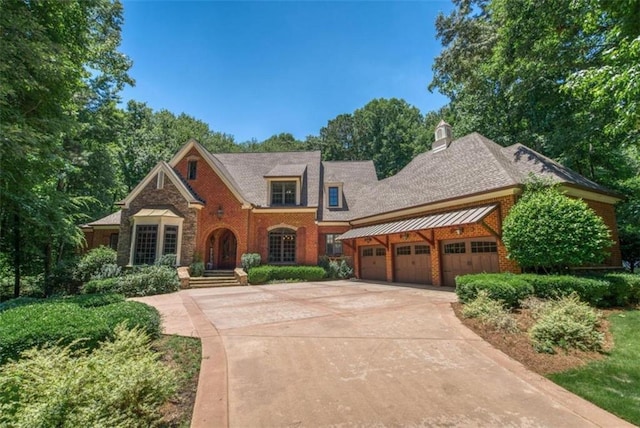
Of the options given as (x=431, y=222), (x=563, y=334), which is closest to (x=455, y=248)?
(x=431, y=222)

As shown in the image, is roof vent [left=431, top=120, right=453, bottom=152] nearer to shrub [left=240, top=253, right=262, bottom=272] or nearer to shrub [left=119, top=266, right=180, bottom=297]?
shrub [left=240, top=253, right=262, bottom=272]

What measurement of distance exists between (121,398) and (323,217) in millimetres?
17901

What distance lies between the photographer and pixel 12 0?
792cm

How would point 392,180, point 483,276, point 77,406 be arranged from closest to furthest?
point 77,406 < point 483,276 < point 392,180

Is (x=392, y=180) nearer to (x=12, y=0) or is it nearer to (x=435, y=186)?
(x=435, y=186)

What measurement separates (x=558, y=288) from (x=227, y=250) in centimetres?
1836

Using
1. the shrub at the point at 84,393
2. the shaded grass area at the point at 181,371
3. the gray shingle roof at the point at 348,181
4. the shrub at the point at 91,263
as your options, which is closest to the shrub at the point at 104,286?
the shrub at the point at 91,263

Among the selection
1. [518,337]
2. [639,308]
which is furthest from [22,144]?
[639,308]

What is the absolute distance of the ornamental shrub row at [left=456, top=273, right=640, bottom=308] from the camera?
25.6ft

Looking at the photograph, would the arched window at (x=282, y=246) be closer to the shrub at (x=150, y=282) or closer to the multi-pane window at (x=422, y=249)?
the shrub at (x=150, y=282)

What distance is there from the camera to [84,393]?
9.65ft

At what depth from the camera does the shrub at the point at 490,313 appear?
6.29 metres

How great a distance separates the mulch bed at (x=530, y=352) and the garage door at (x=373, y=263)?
33.8 ft

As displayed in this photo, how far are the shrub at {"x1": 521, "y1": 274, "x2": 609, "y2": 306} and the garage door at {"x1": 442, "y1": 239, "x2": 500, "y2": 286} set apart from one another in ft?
9.89
